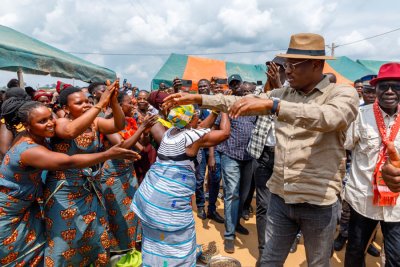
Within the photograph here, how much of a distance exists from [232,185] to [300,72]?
2.19m

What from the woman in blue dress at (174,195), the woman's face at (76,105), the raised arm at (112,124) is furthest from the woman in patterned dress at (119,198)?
the woman in blue dress at (174,195)

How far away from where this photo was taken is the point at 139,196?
106 inches

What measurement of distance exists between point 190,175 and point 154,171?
1.07 feet

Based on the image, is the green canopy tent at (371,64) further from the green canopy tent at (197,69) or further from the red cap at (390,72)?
the red cap at (390,72)

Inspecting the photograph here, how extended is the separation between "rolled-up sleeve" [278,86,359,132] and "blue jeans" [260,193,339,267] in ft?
2.28

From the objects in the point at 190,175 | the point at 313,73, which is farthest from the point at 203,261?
the point at 313,73

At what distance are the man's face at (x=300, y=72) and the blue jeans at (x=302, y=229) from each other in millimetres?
832

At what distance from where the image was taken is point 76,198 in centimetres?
253

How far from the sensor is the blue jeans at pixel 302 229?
2027 millimetres

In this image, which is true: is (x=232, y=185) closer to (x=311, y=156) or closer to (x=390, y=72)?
(x=311, y=156)

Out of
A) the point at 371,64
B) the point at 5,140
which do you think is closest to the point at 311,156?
the point at 5,140

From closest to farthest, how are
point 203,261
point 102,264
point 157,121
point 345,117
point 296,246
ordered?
point 345,117
point 102,264
point 157,121
point 203,261
point 296,246

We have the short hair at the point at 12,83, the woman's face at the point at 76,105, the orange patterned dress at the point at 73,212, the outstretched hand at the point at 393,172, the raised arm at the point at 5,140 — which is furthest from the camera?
the short hair at the point at 12,83

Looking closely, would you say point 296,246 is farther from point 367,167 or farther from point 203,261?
point 367,167
